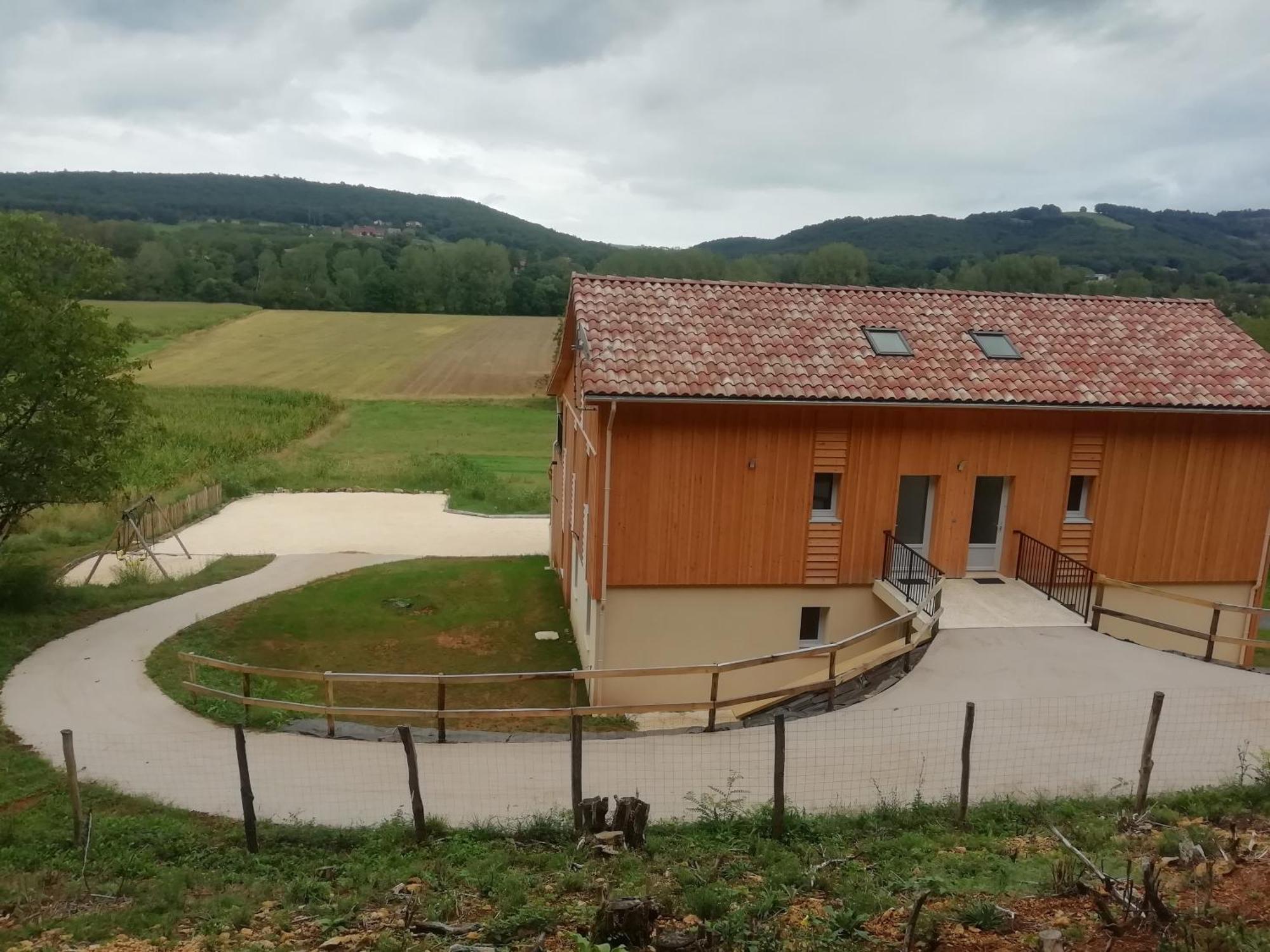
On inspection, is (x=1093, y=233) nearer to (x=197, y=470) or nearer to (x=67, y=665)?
(x=197, y=470)

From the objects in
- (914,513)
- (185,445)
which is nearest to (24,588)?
(914,513)

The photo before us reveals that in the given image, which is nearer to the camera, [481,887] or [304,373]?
[481,887]

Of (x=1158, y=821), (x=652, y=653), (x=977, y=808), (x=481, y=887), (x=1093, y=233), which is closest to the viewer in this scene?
(x=481, y=887)

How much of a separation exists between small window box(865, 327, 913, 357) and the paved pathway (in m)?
4.77

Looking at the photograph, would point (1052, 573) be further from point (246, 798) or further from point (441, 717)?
point (246, 798)

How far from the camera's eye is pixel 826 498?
15.4m

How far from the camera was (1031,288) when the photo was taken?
86.9 metres

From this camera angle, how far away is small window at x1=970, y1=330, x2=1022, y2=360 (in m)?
15.9

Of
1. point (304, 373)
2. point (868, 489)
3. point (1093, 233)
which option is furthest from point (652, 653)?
point (1093, 233)

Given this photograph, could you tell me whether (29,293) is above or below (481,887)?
above

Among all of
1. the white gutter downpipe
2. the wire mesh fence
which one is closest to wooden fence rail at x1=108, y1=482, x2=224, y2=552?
the wire mesh fence

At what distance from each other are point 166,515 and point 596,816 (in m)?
22.4

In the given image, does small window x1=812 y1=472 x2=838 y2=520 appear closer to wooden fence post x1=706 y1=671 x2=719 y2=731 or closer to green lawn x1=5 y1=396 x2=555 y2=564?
wooden fence post x1=706 y1=671 x2=719 y2=731

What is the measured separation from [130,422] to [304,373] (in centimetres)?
4681
